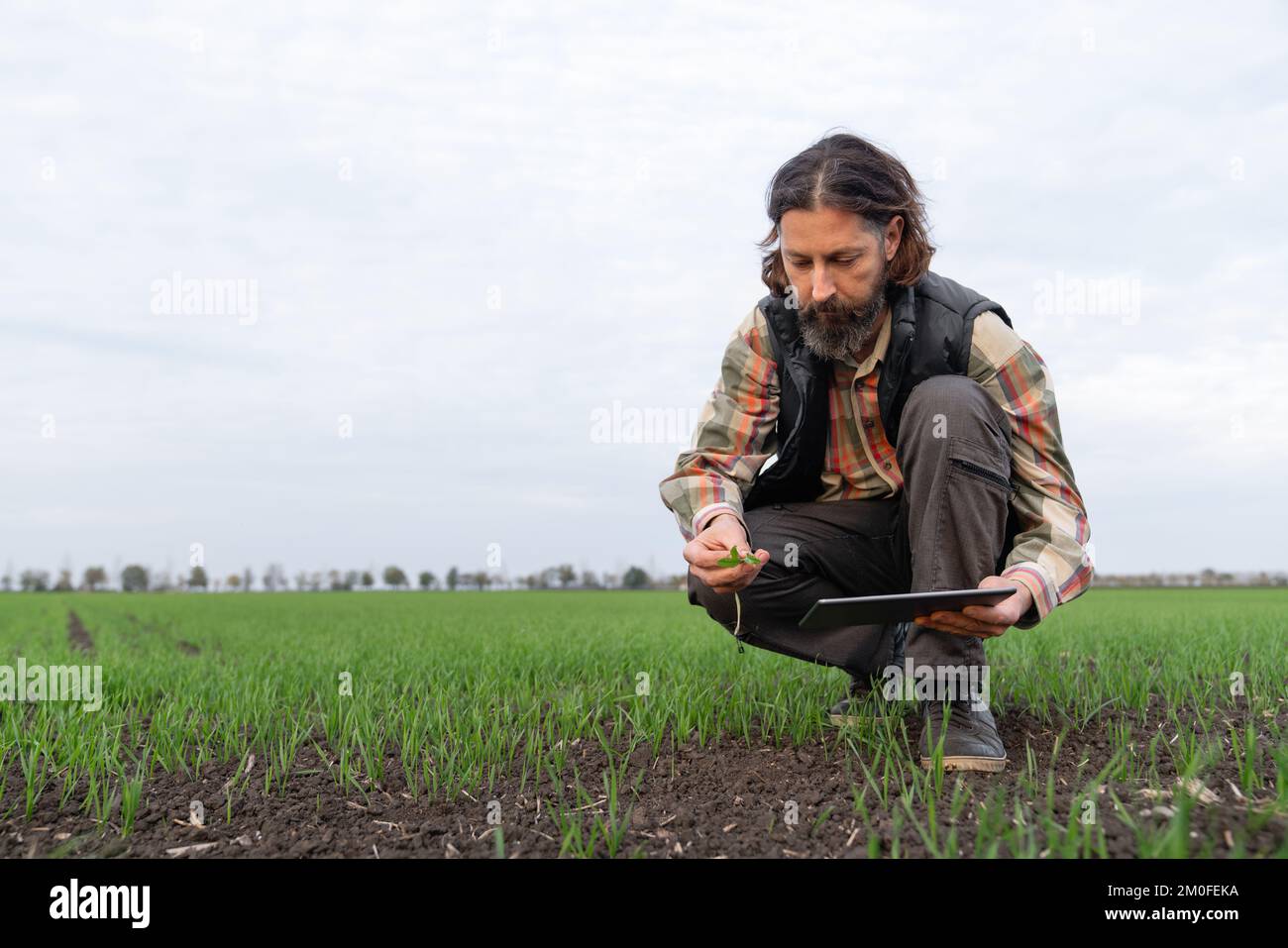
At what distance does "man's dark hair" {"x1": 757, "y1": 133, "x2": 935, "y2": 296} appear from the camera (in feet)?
9.04

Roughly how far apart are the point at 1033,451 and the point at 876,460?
0.53 meters

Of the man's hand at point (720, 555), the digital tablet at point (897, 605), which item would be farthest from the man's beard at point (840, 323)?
the digital tablet at point (897, 605)

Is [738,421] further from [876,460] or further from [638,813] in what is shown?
[638,813]

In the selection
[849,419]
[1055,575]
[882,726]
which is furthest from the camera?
[849,419]

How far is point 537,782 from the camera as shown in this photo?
2537 millimetres

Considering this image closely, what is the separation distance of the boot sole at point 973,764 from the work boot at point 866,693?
375 millimetres

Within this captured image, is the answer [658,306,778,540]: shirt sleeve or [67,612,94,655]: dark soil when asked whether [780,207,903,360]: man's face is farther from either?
[67,612,94,655]: dark soil

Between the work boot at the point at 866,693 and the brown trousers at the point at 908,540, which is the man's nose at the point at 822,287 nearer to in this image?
the brown trousers at the point at 908,540

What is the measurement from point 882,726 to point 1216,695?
1.51m
